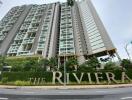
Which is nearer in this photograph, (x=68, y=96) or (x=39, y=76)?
(x=68, y=96)

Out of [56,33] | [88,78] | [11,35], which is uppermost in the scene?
[11,35]

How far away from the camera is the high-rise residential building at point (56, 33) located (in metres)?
95.8

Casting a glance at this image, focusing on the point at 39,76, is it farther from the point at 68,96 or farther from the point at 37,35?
the point at 37,35

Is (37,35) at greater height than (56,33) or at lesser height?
lesser

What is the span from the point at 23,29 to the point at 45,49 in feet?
80.9

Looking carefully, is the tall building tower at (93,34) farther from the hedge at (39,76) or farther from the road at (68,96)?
the road at (68,96)

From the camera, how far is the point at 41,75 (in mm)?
47125

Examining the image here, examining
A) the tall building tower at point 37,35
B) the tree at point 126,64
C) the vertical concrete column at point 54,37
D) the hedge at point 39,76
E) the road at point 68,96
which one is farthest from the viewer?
the tall building tower at point 37,35

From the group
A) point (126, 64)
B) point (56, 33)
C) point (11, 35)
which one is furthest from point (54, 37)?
point (126, 64)

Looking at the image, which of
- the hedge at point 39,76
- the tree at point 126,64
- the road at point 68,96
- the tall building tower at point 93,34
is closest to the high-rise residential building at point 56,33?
the tall building tower at point 93,34

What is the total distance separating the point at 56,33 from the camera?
10962 centimetres

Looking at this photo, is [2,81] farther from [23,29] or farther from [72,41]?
[23,29]

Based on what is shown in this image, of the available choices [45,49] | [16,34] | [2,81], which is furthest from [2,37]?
[2,81]

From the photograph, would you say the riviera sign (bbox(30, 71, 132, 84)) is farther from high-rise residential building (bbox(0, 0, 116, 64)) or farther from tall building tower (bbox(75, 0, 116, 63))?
tall building tower (bbox(75, 0, 116, 63))
